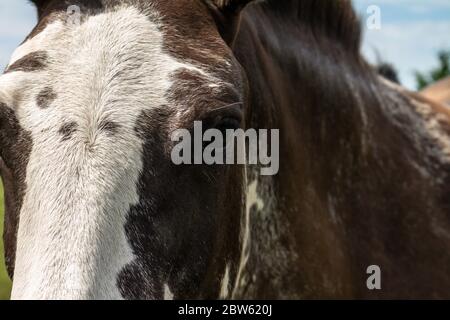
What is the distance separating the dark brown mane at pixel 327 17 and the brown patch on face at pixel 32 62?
1.52 metres

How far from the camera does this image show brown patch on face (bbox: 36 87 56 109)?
2158mm

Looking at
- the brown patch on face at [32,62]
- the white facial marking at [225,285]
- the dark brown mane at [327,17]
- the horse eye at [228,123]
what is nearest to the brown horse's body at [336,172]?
the dark brown mane at [327,17]

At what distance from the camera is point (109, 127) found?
2098mm

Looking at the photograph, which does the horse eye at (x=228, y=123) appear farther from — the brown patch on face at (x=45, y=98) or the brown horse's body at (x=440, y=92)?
the brown horse's body at (x=440, y=92)

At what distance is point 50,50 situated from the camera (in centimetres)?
228

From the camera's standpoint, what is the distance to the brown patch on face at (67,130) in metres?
2.07

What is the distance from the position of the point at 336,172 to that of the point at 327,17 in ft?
3.03

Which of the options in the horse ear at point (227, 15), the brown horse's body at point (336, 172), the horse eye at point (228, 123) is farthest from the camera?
the brown horse's body at point (336, 172)

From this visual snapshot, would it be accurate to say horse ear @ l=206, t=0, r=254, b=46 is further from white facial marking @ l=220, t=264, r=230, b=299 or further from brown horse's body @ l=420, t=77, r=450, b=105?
brown horse's body @ l=420, t=77, r=450, b=105

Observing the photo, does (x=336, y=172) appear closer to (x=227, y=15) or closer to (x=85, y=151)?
(x=227, y=15)

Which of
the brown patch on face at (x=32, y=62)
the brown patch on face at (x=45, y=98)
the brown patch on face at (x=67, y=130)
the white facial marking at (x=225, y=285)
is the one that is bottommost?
the white facial marking at (x=225, y=285)

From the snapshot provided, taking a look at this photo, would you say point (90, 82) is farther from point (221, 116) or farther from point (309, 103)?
point (309, 103)
